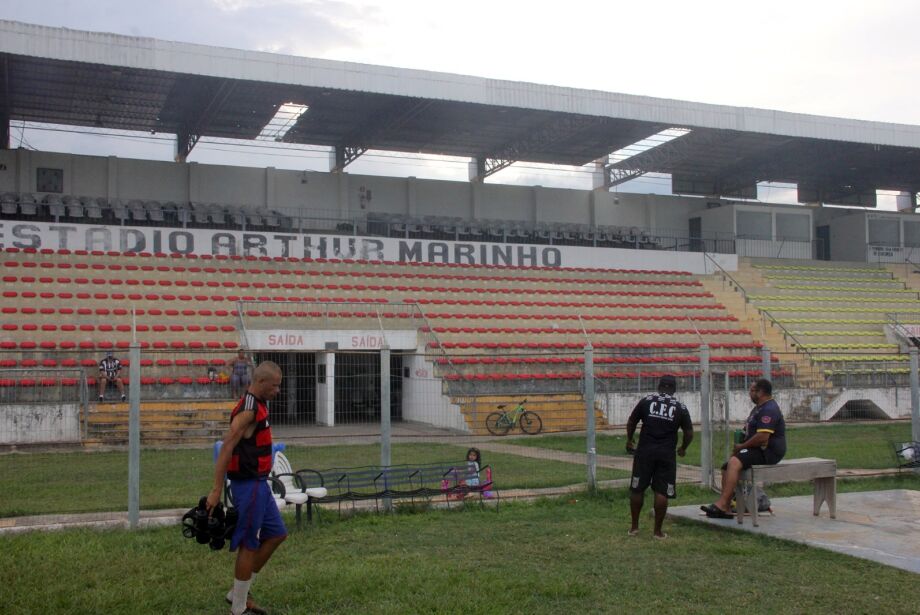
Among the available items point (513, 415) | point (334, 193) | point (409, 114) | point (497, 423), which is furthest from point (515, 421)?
point (334, 193)

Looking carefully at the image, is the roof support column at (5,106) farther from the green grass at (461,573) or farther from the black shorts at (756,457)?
the black shorts at (756,457)

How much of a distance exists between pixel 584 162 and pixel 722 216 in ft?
19.1

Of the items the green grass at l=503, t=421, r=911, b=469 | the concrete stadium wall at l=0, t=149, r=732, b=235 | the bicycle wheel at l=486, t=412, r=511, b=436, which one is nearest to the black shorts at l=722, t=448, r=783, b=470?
the green grass at l=503, t=421, r=911, b=469

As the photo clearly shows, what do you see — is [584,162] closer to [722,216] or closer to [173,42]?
[722,216]

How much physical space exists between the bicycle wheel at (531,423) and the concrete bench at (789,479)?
509 centimetres

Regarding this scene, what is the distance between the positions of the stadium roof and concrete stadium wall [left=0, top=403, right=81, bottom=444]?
10879mm

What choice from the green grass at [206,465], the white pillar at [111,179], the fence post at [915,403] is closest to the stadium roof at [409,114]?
the white pillar at [111,179]

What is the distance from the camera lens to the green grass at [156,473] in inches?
381

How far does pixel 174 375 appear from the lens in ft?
49.4

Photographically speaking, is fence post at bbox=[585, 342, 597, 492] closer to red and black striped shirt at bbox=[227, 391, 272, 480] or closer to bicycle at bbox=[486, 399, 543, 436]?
bicycle at bbox=[486, 399, 543, 436]

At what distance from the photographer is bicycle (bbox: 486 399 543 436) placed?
14.0 meters

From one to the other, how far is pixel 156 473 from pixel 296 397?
8.23ft

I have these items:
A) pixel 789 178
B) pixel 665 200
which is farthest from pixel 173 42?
pixel 789 178

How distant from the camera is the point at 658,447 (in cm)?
845
